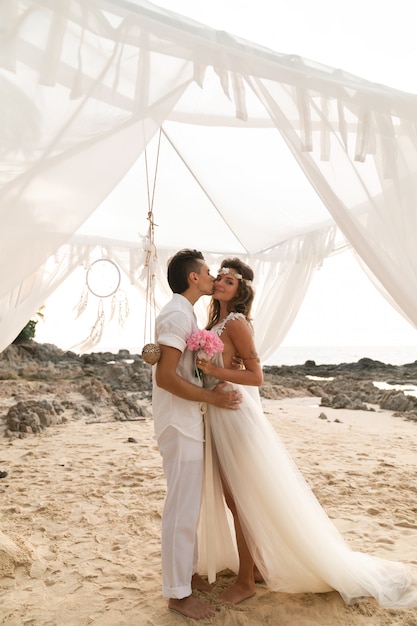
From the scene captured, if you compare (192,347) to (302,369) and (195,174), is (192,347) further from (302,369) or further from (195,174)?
(302,369)

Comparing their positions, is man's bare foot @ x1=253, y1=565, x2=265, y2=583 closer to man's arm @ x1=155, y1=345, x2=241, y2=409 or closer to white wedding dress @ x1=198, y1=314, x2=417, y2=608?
white wedding dress @ x1=198, y1=314, x2=417, y2=608

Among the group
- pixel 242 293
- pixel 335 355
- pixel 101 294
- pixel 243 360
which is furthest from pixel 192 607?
pixel 335 355

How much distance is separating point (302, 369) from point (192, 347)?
20.7 m

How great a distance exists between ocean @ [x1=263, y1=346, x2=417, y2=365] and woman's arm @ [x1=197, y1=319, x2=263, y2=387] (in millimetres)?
34324

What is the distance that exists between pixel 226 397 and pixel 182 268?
2.15ft

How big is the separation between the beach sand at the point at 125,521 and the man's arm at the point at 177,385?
97 cm

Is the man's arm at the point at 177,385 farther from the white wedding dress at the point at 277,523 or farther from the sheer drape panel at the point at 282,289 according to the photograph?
the sheer drape panel at the point at 282,289

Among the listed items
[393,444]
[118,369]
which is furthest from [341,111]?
[118,369]

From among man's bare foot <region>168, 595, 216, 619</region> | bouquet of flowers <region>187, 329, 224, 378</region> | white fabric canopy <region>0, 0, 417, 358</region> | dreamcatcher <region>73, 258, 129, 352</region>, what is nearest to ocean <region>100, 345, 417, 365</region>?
dreamcatcher <region>73, 258, 129, 352</region>

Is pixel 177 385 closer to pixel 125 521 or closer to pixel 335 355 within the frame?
pixel 125 521

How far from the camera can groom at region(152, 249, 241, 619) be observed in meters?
2.22

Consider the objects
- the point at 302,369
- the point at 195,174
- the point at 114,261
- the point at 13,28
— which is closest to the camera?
the point at 13,28

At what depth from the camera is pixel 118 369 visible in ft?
38.2

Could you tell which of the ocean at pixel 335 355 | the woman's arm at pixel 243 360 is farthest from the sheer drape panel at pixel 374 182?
the ocean at pixel 335 355
